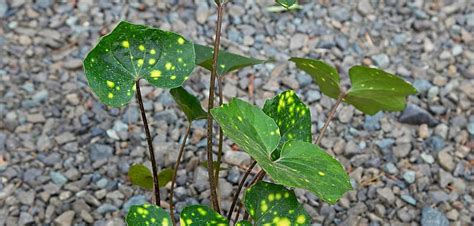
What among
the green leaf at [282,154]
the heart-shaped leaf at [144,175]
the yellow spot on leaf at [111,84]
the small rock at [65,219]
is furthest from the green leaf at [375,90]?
the small rock at [65,219]

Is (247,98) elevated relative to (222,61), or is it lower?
lower

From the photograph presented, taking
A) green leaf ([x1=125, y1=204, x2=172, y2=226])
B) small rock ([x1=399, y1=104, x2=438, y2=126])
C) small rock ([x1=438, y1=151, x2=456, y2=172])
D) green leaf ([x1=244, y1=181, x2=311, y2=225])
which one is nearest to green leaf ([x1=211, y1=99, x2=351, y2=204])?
green leaf ([x1=244, y1=181, x2=311, y2=225])

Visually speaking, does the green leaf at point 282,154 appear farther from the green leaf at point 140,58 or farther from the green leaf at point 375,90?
the green leaf at point 375,90

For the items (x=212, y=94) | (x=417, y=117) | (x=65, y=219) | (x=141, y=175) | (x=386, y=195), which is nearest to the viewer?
(x=212, y=94)

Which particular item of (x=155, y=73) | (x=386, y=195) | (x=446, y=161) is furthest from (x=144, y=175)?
(x=446, y=161)

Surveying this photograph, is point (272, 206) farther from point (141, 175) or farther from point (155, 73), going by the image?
point (141, 175)

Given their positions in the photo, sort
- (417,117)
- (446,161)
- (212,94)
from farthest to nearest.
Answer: (417,117)
(446,161)
(212,94)
